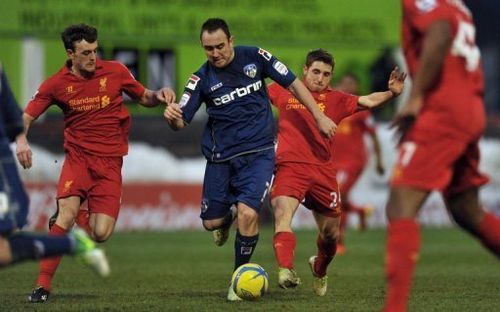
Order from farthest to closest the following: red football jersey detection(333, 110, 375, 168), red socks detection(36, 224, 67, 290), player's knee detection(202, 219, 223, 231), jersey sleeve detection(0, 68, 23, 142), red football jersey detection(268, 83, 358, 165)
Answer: red football jersey detection(333, 110, 375, 168), red football jersey detection(268, 83, 358, 165), player's knee detection(202, 219, 223, 231), red socks detection(36, 224, 67, 290), jersey sleeve detection(0, 68, 23, 142)

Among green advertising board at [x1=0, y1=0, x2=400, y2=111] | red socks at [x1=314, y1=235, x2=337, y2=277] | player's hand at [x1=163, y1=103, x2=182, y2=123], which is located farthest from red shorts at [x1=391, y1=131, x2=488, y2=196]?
green advertising board at [x1=0, y1=0, x2=400, y2=111]

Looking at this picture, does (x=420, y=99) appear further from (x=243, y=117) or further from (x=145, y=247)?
(x=145, y=247)

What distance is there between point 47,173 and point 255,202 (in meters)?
11.2

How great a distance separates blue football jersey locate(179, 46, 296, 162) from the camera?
9531 millimetres

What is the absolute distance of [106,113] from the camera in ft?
32.6

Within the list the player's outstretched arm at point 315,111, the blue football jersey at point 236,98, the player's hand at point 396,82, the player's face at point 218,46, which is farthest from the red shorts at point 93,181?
the player's hand at point 396,82

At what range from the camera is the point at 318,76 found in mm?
10328

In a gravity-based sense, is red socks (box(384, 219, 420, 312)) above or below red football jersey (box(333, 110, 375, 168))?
above

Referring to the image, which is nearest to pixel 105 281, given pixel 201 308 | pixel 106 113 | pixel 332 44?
pixel 106 113

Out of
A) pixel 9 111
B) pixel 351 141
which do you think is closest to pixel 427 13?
pixel 9 111

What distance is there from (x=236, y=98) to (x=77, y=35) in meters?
1.42

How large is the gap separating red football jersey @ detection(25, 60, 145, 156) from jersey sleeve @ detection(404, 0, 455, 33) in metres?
3.76

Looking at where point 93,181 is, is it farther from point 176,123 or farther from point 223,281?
point 223,281

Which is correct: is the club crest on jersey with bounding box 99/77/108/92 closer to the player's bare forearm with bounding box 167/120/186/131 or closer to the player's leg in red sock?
the player's bare forearm with bounding box 167/120/186/131
